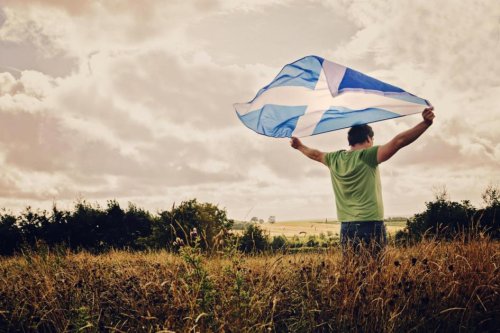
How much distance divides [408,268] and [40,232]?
19401 mm

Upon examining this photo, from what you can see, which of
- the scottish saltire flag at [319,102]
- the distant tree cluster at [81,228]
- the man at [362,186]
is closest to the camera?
the man at [362,186]

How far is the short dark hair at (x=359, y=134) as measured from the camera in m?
5.69

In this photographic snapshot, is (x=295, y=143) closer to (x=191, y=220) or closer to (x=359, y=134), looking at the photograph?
(x=359, y=134)

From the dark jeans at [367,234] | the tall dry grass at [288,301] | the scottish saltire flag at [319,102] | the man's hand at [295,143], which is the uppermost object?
the scottish saltire flag at [319,102]

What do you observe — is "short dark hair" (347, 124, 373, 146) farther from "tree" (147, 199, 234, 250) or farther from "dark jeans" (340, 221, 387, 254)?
"tree" (147, 199, 234, 250)

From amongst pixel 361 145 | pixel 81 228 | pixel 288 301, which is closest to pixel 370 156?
pixel 361 145

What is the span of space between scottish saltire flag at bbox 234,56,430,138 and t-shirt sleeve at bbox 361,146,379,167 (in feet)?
2.65

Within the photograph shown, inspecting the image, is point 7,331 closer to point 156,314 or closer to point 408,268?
point 156,314

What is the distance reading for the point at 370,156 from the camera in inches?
209

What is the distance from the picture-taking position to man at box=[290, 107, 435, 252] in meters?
5.25

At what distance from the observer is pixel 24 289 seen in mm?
5980

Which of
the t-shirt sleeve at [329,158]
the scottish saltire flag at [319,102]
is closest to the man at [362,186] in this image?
the t-shirt sleeve at [329,158]

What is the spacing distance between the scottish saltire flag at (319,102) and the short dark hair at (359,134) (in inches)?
9.9

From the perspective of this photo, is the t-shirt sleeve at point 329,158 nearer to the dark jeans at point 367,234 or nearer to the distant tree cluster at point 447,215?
the dark jeans at point 367,234
